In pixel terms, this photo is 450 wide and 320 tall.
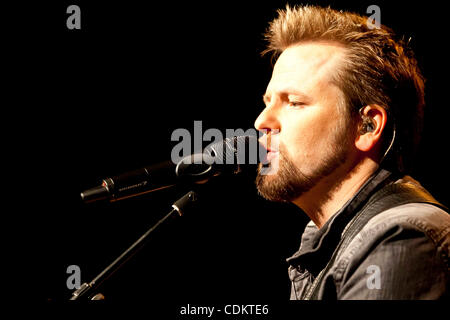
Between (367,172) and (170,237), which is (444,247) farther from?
(170,237)

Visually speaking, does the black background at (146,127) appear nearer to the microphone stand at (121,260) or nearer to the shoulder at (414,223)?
the microphone stand at (121,260)

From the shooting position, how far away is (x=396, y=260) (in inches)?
43.4

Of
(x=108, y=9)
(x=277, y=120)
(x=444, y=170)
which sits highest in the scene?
(x=108, y=9)

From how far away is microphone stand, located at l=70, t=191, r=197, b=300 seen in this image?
1347 mm

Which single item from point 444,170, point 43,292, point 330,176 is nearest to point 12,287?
point 43,292

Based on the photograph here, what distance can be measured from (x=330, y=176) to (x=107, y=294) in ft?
6.48

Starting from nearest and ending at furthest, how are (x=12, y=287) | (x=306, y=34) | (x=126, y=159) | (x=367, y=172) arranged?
(x=367, y=172) < (x=306, y=34) < (x=12, y=287) < (x=126, y=159)

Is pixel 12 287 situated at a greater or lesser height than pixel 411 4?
lesser

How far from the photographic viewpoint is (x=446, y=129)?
266cm

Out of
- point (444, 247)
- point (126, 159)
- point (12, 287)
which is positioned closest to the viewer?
point (444, 247)

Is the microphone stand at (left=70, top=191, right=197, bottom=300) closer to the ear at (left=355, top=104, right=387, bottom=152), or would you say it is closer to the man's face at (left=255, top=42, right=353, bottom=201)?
the man's face at (left=255, top=42, right=353, bottom=201)

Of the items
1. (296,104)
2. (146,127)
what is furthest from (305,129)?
(146,127)

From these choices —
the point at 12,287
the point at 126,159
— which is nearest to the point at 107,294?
the point at 12,287

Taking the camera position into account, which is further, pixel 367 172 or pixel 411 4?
pixel 411 4
